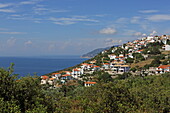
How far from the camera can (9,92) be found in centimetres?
744

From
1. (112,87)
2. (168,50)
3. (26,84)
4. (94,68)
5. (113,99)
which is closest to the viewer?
(26,84)

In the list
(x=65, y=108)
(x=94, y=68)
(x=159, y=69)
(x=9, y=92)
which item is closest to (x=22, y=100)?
(x=9, y=92)

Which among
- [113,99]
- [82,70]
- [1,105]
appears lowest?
[82,70]

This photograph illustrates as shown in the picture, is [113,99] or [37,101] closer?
[37,101]

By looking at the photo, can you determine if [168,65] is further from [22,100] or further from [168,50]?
[22,100]

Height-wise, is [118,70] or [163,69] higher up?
[163,69]

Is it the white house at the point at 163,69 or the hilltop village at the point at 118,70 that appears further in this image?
the white house at the point at 163,69

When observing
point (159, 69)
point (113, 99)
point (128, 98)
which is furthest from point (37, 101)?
point (159, 69)

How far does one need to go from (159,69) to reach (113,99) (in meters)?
46.4

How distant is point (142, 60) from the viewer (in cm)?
6656

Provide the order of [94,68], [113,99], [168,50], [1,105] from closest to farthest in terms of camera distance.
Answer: [1,105] → [113,99] → [94,68] → [168,50]

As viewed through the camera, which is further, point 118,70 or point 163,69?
point 118,70

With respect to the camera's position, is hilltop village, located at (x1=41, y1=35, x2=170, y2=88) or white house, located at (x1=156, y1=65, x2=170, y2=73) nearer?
Result: hilltop village, located at (x1=41, y1=35, x2=170, y2=88)

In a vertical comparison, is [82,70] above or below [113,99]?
below
